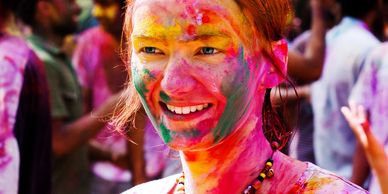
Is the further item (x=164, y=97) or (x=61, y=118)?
(x=61, y=118)

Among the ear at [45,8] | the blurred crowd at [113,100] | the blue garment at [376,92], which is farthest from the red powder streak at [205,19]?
the ear at [45,8]

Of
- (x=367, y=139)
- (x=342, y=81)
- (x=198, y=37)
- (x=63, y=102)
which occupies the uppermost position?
(x=198, y=37)

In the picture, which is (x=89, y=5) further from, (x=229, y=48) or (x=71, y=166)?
(x=229, y=48)

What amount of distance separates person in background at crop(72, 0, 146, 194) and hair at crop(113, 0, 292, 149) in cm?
260

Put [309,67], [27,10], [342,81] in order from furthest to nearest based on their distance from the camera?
[309,67]
[342,81]
[27,10]

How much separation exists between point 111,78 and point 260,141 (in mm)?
3183

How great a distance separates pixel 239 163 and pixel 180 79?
259mm

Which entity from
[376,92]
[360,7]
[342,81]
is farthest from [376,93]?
[360,7]

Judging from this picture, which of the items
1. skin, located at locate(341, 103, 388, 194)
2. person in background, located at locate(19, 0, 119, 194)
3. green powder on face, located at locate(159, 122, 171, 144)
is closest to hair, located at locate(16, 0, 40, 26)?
person in background, located at locate(19, 0, 119, 194)

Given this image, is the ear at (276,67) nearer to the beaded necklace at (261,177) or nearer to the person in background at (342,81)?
the beaded necklace at (261,177)

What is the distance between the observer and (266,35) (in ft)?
6.54

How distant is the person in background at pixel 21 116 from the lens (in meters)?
3.26

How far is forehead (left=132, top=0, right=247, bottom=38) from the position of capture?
191 centimetres

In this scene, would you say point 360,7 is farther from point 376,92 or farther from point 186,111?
point 186,111
